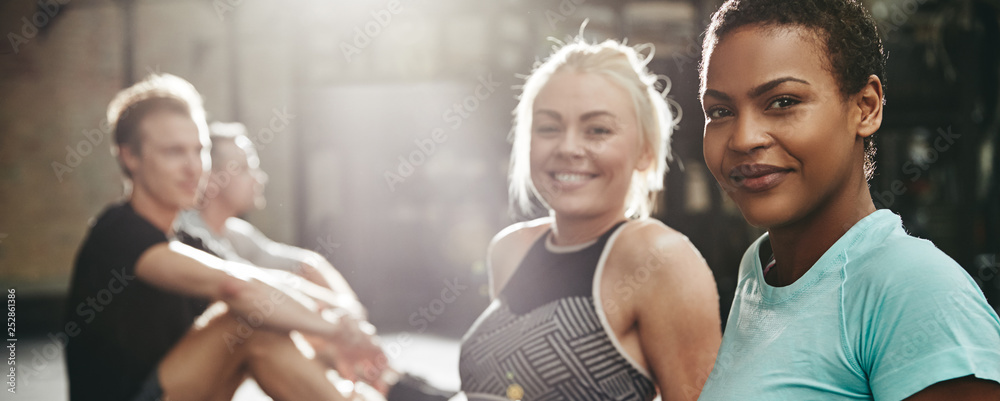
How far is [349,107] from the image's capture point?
5.04 metres

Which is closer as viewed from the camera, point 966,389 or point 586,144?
point 966,389

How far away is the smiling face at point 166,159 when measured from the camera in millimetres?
2285

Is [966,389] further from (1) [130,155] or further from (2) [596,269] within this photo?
(1) [130,155]

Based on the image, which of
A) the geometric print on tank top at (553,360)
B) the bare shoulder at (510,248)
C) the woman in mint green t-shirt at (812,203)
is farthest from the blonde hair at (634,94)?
the woman in mint green t-shirt at (812,203)

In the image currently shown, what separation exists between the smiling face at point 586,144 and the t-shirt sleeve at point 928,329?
3.16 ft

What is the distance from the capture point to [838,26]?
0.71 m

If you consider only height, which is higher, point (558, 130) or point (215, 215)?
point (558, 130)

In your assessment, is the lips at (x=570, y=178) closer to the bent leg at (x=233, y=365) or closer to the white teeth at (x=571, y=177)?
the white teeth at (x=571, y=177)

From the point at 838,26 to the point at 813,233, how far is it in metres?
0.21

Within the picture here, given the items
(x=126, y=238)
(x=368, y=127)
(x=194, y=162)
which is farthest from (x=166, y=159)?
(x=368, y=127)

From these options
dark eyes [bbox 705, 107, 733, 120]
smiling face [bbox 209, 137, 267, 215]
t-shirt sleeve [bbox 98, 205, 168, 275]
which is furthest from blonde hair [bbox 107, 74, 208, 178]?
dark eyes [bbox 705, 107, 733, 120]

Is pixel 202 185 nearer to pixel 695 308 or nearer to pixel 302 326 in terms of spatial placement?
pixel 302 326

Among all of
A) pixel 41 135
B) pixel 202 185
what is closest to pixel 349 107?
pixel 41 135

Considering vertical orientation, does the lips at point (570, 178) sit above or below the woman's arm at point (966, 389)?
below
